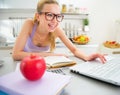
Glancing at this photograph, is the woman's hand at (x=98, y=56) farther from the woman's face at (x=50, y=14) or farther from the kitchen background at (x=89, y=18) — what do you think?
the kitchen background at (x=89, y=18)

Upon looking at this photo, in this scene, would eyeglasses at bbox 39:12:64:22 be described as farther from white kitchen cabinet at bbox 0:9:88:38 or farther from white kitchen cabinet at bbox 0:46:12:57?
white kitchen cabinet at bbox 0:9:88:38

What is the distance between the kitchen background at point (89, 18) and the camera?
9.32ft

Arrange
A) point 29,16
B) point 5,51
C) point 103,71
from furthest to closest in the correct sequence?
point 29,16 → point 5,51 → point 103,71

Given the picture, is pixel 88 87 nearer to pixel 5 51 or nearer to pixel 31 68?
pixel 31 68

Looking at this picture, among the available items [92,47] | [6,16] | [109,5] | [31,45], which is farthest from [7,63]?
[109,5]

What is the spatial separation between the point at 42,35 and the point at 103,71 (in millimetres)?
912

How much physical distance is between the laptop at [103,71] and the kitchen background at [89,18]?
207 centimetres

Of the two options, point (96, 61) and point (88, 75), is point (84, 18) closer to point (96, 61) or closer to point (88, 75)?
point (96, 61)

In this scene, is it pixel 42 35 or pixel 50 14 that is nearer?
pixel 50 14

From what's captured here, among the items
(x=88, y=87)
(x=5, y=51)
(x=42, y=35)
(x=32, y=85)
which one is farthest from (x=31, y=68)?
(x=5, y=51)

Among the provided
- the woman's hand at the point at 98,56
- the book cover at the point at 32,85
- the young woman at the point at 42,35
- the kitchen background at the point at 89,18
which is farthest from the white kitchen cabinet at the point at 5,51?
the book cover at the point at 32,85

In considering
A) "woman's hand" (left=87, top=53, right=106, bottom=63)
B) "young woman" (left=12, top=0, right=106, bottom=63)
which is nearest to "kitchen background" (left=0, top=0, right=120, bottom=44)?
"young woman" (left=12, top=0, right=106, bottom=63)

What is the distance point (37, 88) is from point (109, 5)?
2704mm

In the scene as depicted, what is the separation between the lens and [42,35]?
5.31 feet
